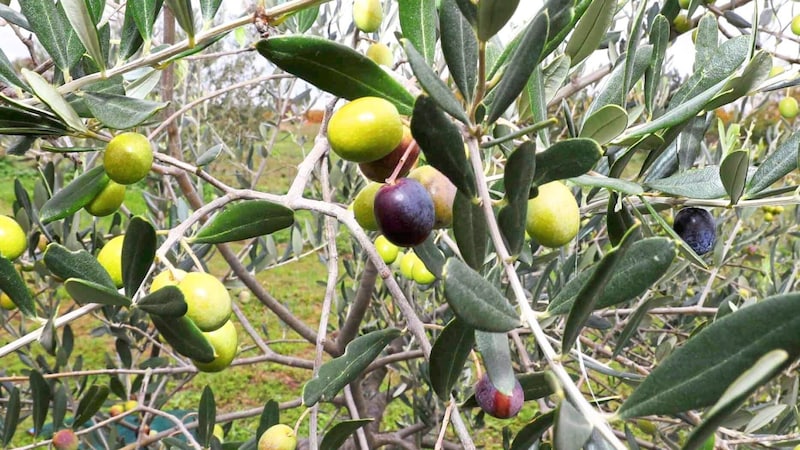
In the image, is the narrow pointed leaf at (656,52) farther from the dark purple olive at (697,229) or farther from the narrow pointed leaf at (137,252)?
the narrow pointed leaf at (137,252)

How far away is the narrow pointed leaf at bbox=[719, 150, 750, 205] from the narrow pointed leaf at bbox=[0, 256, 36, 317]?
0.98m

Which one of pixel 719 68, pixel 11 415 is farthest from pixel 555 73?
pixel 11 415

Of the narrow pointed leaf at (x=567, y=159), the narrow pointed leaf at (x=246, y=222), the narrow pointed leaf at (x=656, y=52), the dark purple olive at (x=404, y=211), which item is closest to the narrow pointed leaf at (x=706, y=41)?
the narrow pointed leaf at (x=656, y=52)

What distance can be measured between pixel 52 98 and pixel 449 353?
61cm

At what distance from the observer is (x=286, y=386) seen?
6121 mm

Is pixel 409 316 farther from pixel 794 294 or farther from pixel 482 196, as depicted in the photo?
pixel 794 294

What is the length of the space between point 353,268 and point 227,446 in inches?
64.5

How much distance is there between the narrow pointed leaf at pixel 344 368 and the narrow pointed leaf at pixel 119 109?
425mm

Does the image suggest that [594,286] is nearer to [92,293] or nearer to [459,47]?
[459,47]

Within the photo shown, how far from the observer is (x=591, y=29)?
86 centimetres

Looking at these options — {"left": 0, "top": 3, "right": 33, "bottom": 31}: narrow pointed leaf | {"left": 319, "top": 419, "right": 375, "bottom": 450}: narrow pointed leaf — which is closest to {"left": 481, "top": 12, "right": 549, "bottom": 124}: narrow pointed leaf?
{"left": 319, "top": 419, "right": 375, "bottom": 450}: narrow pointed leaf

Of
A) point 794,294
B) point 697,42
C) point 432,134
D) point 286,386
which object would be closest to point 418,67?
point 432,134

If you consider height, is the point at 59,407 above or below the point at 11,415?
below

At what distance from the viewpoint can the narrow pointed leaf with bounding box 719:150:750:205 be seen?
0.85 meters
